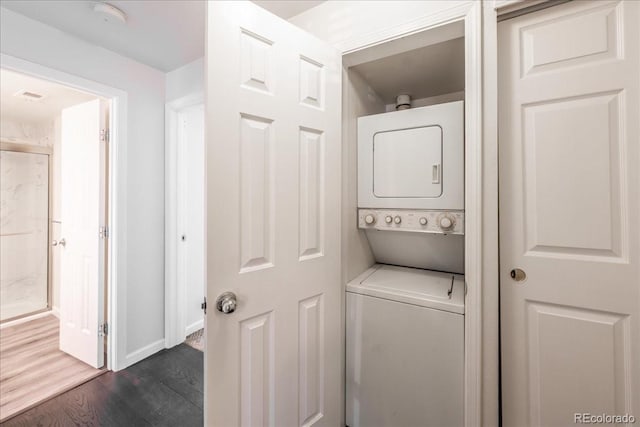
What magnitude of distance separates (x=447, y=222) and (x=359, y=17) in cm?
112

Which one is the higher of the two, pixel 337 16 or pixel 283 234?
pixel 337 16

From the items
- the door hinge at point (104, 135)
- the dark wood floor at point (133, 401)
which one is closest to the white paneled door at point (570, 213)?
the dark wood floor at point (133, 401)

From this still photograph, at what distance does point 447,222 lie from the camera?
1.32 meters

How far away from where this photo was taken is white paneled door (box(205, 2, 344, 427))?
3.18 feet

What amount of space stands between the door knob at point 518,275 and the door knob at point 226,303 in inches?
45.5

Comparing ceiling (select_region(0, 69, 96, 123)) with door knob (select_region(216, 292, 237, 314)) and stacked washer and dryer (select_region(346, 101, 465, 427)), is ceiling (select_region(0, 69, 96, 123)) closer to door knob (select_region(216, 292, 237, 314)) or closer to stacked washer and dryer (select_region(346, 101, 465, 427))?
door knob (select_region(216, 292, 237, 314))

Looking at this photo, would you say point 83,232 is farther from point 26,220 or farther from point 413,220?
point 413,220

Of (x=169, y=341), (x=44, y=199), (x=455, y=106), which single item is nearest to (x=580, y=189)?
(x=455, y=106)

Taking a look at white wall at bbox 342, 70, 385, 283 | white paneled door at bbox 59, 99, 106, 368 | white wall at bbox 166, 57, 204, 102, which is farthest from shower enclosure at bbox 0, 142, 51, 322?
white wall at bbox 342, 70, 385, 283

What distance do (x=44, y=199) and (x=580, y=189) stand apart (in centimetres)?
504

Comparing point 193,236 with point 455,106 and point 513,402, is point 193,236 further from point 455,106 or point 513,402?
point 513,402

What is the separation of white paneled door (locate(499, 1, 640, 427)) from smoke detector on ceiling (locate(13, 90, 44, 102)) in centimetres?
369

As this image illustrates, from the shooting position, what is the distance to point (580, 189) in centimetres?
103

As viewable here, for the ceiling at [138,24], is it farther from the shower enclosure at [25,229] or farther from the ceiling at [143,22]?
the shower enclosure at [25,229]
